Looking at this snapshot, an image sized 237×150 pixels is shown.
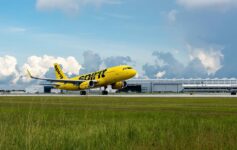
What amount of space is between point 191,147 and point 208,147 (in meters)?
0.50

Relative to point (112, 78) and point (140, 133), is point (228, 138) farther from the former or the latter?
point (112, 78)

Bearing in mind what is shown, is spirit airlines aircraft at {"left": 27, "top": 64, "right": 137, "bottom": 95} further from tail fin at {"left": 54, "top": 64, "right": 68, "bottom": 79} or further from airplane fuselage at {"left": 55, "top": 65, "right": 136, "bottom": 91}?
tail fin at {"left": 54, "top": 64, "right": 68, "bottom": 79}

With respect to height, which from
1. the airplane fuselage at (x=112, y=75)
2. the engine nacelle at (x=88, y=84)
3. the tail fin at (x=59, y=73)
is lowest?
the engine nacelle at (x=88, y=84)

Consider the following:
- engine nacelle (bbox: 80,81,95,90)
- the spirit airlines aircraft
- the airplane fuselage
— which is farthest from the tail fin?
engine nacelle (bbox: 80,81,95,90)

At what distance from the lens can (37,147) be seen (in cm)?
1138

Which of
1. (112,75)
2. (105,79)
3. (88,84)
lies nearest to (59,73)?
(88,84)

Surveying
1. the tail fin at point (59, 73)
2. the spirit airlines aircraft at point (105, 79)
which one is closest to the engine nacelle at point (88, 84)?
the spirit airlines aircraft at point (105, 79)

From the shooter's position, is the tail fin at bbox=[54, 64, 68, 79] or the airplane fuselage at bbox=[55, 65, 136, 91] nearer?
the airplane fuselage at bbox=[55, 65, 136, 91]

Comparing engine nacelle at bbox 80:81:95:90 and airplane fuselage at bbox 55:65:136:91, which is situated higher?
airplane fuselage at bbox 55:65:136:91

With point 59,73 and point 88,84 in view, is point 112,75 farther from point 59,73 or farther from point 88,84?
point 59,73

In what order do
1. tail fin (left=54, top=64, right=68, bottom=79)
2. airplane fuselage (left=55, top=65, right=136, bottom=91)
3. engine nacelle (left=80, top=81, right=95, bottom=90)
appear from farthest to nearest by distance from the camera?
tail fin (left=54, top=64, right=68, bottom=79)
engine nacelle (left=80, top=81, right=95, bottom=90)
airplane fuselage (left=55, top=65, right=136, bottom=91)

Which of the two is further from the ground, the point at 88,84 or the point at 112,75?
the point at 112,75

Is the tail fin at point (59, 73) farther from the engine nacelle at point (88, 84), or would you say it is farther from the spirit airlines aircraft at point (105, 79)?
the engine nacelle at point (88, 84)

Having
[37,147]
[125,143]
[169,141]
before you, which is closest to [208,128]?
[169,141]
